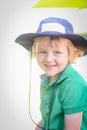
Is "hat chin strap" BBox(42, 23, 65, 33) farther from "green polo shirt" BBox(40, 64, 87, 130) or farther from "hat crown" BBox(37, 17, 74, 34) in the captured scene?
"green polo shirt" BBox(40, 64, 87, 130)

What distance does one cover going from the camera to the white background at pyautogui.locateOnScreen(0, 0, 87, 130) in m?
1.23

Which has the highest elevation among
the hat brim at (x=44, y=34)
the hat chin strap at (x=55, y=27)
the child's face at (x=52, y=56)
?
the hat chin strap at (x=55, y=27)

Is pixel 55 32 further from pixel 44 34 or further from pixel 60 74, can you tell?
pixel 60 74

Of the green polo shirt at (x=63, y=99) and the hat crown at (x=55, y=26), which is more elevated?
the hat crown at (x=55, y=26)

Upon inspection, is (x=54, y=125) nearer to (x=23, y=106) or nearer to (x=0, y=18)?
(x=23, y=106)

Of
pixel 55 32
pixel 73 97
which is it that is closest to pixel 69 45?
pixel 55 32

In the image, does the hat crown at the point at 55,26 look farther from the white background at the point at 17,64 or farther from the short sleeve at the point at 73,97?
the short sleeve at the point at 73,97

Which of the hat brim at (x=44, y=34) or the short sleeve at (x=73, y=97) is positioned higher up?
the hat brim at (x=44, y=34)

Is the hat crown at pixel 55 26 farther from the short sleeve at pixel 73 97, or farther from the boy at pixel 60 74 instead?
the short sleeve at pixel 73 97

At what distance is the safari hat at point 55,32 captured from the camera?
→ 3.79 ft

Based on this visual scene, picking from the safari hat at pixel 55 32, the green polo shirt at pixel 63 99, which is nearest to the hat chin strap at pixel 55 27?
the safari hat at pixel 55 32

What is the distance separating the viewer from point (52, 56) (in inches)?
45.9

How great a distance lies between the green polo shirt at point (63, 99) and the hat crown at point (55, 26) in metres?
0.15

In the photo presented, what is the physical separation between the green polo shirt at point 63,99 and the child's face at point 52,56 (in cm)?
3
